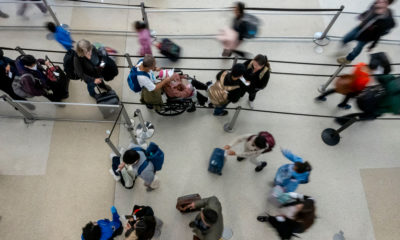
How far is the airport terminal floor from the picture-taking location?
466 cm

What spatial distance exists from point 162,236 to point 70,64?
11.4 ft

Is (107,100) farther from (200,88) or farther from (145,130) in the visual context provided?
(200,88)

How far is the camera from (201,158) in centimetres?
518

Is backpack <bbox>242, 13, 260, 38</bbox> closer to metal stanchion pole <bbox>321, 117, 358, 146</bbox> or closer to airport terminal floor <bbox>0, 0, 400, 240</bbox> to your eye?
airport terminal floor <bbox>0, 0, 400, 240</bbox>

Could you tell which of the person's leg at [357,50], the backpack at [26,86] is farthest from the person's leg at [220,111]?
the backpack at [26,86]

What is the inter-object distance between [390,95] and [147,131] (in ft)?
14.6

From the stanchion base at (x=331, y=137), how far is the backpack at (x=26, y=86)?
582cm

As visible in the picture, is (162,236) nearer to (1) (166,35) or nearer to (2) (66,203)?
(2) (66,203)

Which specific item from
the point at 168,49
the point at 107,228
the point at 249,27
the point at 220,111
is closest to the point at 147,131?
the point at 220,111

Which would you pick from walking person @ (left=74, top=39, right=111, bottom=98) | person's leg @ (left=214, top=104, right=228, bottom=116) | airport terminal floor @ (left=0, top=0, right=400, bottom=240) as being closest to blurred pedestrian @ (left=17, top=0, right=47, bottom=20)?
airport terminal floor @ (left=0, top=0, right=400, bottom=240)

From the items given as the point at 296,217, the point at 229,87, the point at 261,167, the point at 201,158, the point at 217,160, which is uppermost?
the point at 229,87

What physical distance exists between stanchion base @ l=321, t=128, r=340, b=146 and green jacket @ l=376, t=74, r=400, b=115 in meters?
1.09

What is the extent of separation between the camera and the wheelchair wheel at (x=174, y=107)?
5137 mm

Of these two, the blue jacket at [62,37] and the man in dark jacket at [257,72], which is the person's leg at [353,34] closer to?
the man in dark jacket at [257,72]
